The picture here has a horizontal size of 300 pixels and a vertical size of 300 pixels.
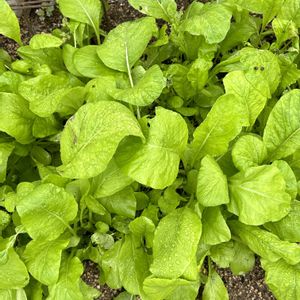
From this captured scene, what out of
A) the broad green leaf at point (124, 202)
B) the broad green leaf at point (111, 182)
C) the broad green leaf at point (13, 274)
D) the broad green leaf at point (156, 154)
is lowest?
the broad green leaf at point (13, 274)

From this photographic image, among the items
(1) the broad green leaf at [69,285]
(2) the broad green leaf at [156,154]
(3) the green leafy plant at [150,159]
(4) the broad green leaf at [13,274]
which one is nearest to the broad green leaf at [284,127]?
(3) the green leafy plant at [150,159]

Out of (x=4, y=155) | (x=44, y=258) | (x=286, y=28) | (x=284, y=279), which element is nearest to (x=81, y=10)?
(x=4, y=155)

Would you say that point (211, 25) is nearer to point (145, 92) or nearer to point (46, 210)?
point (145, 92)

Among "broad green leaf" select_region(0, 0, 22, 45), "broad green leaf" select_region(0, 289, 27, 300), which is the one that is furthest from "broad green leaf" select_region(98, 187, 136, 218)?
"broad green leaf" select_region(0, 0, 22, 45)

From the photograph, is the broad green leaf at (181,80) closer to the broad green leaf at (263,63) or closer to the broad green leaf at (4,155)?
the broad green leaf at (263,63)

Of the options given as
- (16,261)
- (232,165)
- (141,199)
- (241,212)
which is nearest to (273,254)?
(241,212)

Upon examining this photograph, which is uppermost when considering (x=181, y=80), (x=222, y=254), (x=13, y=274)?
(x=181, y=80)

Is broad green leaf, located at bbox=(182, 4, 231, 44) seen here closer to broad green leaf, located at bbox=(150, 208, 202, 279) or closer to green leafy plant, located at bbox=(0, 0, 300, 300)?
green leafy plant, located at bbox=(0, 0, 300, 300)
